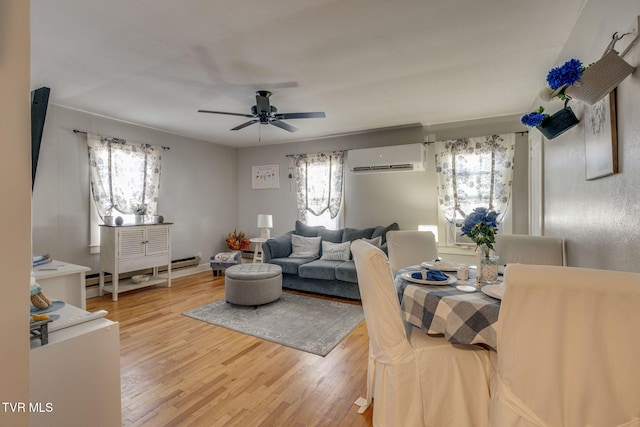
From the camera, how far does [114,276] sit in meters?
3.79

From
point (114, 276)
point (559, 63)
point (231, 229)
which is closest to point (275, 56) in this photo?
point (559, 63)

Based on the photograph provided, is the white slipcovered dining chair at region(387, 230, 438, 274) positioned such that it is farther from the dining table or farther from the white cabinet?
the white cabinet

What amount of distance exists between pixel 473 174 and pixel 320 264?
8.14ft

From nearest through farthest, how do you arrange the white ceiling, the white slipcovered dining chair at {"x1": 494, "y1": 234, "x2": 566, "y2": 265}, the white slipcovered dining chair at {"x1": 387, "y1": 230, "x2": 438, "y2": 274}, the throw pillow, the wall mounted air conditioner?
the white ceiling → the white slipcovered dining chair at {"x1": 494, "y1": 234, "x2": 566, "y2": 265} → the white slipcovered dining chair at {"x1": 387, "y1": 230, "x2": 438, "y2": 274} → the throw pillow → the wall mounted air conditioner

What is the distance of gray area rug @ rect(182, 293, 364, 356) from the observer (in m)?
2.70

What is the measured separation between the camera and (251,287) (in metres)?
3.47

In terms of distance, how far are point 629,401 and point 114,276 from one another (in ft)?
15.2

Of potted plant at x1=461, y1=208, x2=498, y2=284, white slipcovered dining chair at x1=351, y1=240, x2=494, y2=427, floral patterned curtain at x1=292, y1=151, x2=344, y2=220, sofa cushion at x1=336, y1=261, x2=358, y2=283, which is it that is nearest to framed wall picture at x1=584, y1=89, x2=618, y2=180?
potted plant at x1=461, y1=208, x2=498, y2=284

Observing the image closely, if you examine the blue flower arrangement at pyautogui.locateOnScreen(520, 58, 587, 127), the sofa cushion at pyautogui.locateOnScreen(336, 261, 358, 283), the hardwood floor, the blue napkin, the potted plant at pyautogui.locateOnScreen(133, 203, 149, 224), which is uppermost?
the blue flower arrangement at pyautogui.locateOnScreen(520, 58, 587, 127)

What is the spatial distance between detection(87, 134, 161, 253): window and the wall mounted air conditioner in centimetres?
319

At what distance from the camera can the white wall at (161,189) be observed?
3.62 m

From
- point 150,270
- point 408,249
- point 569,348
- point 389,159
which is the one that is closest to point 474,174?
point 389,159

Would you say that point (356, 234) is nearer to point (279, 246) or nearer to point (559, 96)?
point (279, 246)

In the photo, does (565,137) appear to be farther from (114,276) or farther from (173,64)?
(114,276)
